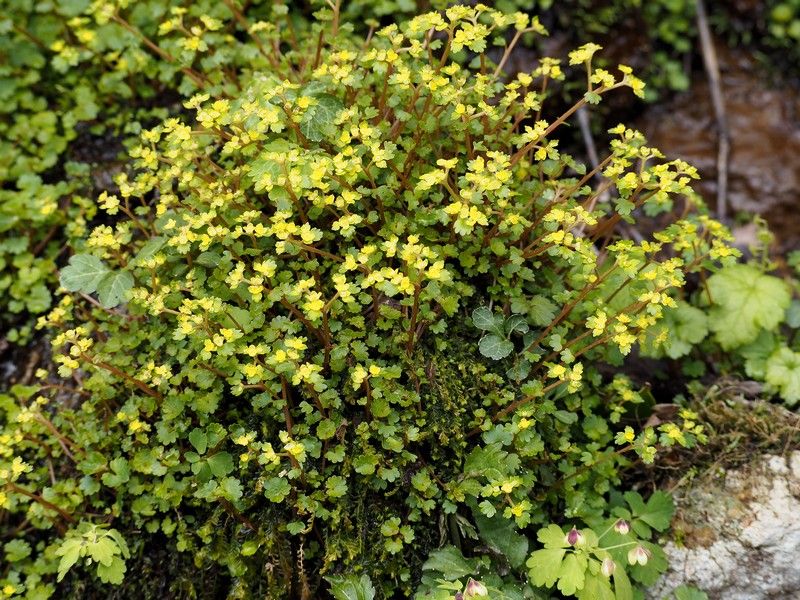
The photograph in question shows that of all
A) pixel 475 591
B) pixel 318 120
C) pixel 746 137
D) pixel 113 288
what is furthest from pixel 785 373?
pixel 113 288

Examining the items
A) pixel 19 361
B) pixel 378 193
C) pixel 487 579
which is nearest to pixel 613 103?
pixel 378 193

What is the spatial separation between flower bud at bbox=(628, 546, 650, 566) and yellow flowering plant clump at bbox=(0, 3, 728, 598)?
8cm

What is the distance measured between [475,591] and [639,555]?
65 cm

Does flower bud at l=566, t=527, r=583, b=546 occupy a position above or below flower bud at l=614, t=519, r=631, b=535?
above

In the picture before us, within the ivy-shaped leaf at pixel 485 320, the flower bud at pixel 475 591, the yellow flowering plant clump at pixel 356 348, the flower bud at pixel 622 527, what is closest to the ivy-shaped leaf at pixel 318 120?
the yellow flowering plant clump at pixel 356 348

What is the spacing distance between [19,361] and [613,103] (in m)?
4.12

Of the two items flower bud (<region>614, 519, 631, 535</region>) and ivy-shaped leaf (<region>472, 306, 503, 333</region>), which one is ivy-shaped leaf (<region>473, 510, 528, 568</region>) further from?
ivy-shaped leaf (<region>472, 306, 503, 333</region>)

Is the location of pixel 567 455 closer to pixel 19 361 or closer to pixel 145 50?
pixel 19 361

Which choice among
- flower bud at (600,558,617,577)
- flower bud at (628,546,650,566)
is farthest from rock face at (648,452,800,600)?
flower bud at (600,558,617,577)

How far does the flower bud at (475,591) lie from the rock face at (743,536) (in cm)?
89

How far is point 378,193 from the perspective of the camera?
276 centimetres

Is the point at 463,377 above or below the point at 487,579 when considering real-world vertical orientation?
above

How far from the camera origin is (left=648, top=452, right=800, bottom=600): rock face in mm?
2762

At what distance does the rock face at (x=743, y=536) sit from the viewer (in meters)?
2.76
